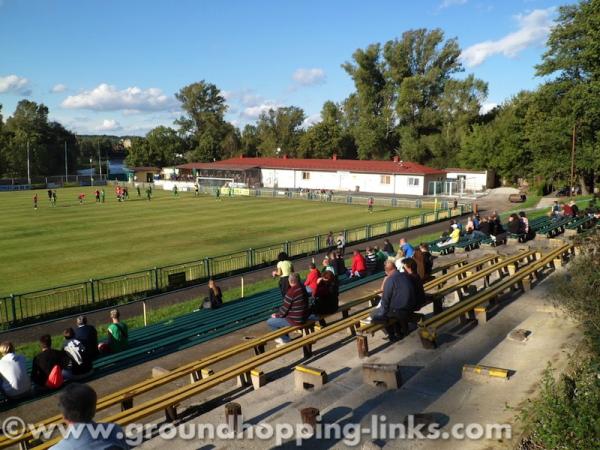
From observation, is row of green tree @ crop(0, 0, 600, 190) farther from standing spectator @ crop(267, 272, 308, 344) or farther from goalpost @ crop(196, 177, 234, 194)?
standing spectator @ crop(267, 272, 308, 344)

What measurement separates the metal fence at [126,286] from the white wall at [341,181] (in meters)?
39.8

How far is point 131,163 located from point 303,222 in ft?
248

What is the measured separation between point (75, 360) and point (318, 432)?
513 centimetres

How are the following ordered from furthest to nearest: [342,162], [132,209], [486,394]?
[342,162]
[132,209]
[486,394]

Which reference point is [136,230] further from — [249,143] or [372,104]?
Answer: [249,143]

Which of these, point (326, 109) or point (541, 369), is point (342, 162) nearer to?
point (326, 109)

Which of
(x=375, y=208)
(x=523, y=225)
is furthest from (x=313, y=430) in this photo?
(x=375, y=208)

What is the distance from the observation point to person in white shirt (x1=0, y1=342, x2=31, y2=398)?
7.84 m

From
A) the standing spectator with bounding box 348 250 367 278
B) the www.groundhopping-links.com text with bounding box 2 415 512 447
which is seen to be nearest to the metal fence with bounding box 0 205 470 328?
the standing spectator with bounding box 348 250 367 278

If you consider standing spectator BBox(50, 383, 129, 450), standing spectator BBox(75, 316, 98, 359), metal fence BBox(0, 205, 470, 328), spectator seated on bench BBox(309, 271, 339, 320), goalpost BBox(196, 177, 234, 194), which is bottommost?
metal fence BBox(0, 205, 470, 328)

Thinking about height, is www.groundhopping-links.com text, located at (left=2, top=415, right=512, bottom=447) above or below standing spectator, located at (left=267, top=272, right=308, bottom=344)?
below

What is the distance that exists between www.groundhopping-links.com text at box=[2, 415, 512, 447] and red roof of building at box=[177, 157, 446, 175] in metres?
59.5

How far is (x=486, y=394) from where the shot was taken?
21.4ft

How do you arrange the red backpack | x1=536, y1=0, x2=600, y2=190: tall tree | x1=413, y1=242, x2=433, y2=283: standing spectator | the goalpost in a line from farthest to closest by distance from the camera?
the goalpost < x1=536, y1=0, x2=600, y2=190: tall tree < x1=413, y1=242, x2=433, y2=283: standing spectator < the red backpack
